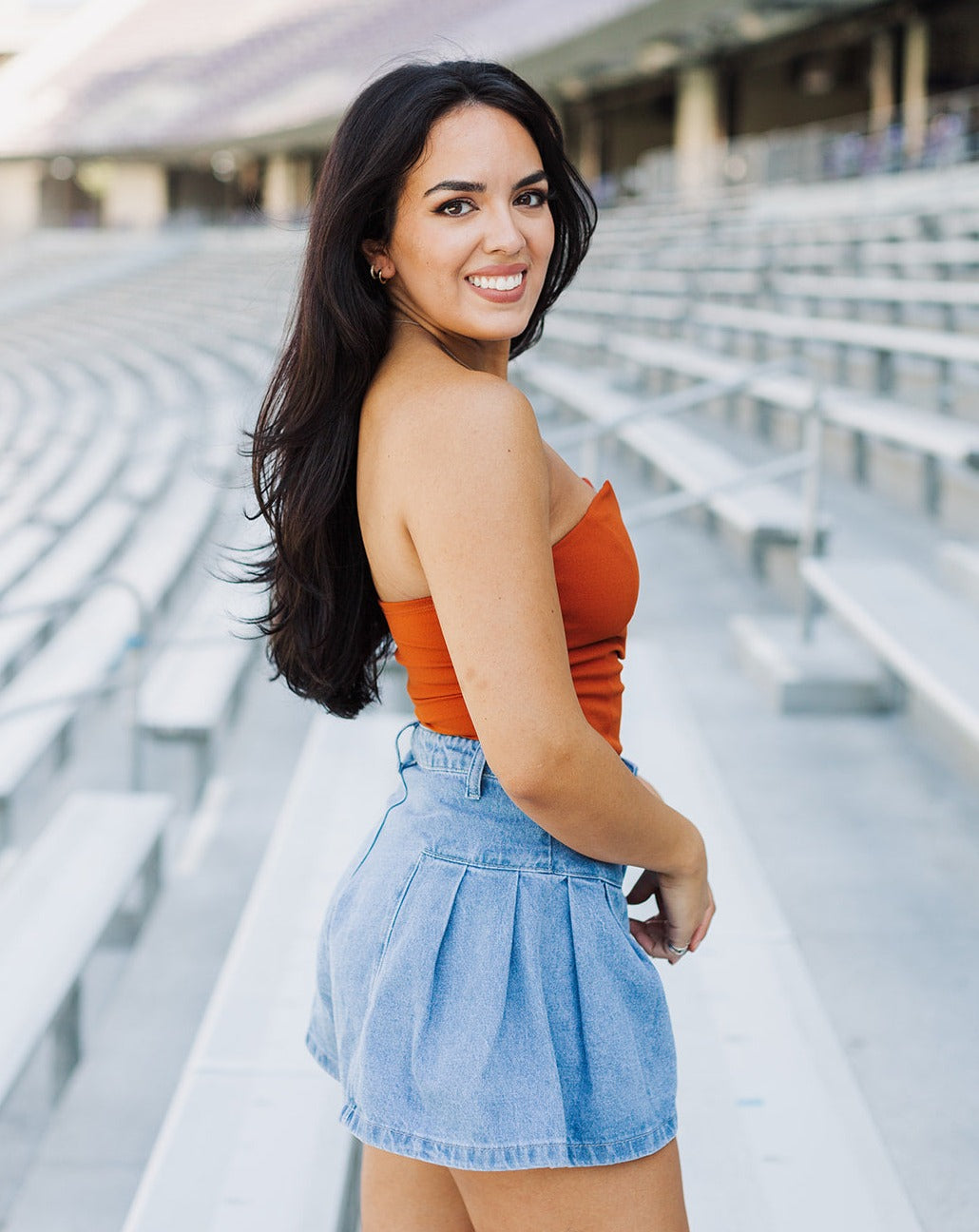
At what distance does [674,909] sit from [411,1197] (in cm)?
30

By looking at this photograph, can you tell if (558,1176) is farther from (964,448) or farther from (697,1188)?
(964,448)

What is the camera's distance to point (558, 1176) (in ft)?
2.90

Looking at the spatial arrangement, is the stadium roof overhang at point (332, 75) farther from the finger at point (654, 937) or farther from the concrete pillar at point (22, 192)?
the finger at point (654, 937)

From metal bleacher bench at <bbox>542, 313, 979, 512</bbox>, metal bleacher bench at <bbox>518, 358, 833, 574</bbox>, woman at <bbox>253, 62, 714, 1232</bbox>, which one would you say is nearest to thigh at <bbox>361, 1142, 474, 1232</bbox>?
woman at <bbox>253, 62, 714, 1232</bbox>

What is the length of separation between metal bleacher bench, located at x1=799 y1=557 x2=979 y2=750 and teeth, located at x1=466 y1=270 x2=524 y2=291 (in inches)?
57.7

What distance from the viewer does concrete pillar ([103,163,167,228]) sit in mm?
35156

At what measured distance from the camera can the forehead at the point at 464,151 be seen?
0.95 metres

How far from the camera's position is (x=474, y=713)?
85cm

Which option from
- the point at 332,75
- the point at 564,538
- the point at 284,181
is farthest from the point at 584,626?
the point at 284,181

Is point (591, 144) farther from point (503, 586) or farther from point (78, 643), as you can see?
point (503, 586)

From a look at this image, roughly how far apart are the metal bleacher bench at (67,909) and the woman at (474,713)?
3.28ft

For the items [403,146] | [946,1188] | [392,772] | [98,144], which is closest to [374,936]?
[403,146]

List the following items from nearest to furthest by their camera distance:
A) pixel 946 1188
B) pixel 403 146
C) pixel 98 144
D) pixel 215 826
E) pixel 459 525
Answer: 1. pixel 459 525
2. pixel 403 146
3. pixel 946 1188
4. pixel 215 826
5. pixel 98 144

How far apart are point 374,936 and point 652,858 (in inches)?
8.1
